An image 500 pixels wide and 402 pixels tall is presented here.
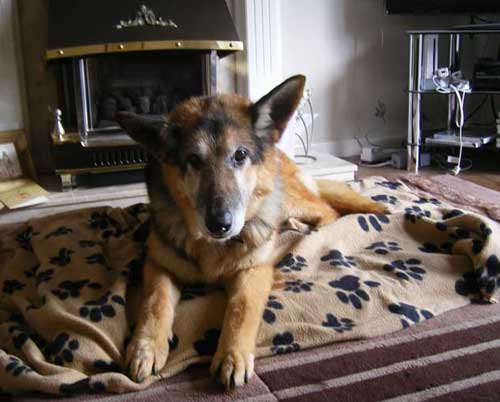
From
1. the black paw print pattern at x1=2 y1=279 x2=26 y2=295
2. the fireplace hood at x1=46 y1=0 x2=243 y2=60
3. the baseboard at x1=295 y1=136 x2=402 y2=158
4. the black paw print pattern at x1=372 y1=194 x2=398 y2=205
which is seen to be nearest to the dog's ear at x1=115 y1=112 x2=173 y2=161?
the black paw print pattern at x1=2 y1=279 x2=26 y2=295

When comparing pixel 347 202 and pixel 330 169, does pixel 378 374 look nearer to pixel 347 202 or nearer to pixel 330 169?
pixel 347 202

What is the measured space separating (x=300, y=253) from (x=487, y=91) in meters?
2.19

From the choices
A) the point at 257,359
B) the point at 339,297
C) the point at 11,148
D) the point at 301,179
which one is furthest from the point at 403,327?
the point at 11,148

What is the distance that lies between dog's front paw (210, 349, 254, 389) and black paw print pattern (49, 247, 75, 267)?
2.52 feet

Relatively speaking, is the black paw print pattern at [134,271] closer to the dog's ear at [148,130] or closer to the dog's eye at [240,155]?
the dog's ear at [148,130]

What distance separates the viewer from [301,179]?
7.24 ft

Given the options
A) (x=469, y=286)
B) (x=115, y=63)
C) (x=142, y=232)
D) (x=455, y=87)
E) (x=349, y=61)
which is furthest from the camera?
(x=349, y=61)

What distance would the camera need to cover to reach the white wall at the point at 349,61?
12.4 feet

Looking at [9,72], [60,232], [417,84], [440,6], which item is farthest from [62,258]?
[440,6]

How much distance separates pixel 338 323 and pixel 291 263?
1.12ft

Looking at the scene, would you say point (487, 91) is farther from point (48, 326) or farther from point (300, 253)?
point (48, 326)

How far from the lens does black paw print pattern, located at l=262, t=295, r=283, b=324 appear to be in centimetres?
154

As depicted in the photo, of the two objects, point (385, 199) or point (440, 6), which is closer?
point (385, 199)

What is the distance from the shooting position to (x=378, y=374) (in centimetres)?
138
